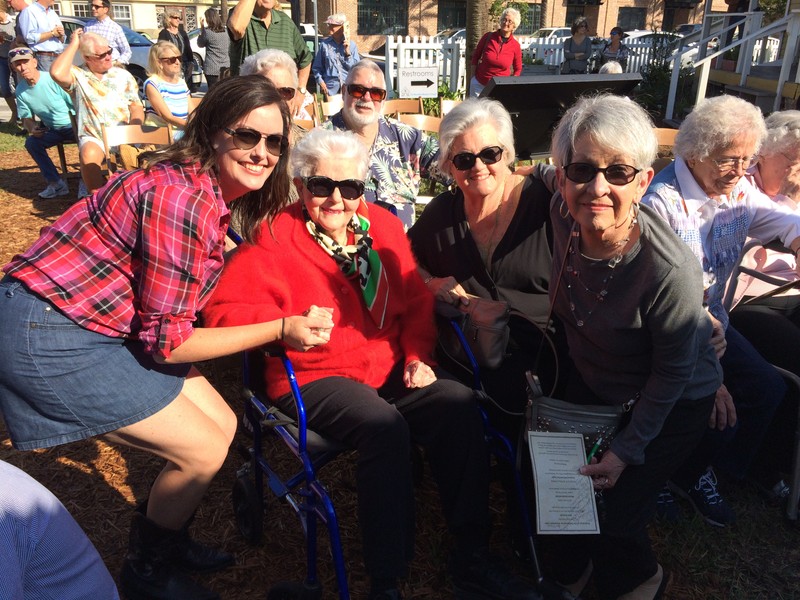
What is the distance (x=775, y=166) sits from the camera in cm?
313

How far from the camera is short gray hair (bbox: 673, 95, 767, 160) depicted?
2637 mm

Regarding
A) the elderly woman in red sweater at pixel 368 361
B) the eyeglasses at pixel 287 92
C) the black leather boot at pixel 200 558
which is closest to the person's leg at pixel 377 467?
the elderly woman in red sweater at pixel 368 361

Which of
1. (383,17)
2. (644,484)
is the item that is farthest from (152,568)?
(383,17)

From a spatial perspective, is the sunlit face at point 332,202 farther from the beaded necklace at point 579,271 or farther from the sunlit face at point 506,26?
the sunlit face at point 506,26

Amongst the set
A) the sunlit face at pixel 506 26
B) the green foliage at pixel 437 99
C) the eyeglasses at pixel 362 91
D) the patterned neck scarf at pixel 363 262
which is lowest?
the green foliage at pixel 437 99

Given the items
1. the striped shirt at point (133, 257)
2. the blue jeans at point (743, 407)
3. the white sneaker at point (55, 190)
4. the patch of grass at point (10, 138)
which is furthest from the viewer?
the patch of grass at point (10, 138)

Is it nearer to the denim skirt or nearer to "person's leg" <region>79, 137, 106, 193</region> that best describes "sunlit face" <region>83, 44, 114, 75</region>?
"person's leg" <region>79, 137, 106, 193</region>

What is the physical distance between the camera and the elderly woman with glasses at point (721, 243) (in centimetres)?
267

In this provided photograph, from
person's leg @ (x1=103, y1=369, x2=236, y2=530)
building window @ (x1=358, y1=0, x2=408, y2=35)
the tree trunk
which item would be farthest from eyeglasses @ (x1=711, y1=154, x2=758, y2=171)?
building window @ (x1=358, y1=0, x2=408, y2=35)

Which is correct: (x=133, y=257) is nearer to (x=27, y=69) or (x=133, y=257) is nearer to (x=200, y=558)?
(x=200, y=558)

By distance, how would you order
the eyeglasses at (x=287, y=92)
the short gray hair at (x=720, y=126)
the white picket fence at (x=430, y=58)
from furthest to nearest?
the white picket fence at (x=430, y=58) → the eyeglasses at (x=287, y=92) → the short gray hair at (x=720, y=126)

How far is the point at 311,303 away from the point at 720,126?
1.84m

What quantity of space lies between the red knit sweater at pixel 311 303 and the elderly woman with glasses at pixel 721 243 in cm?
120

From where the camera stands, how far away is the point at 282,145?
7.70 feet
